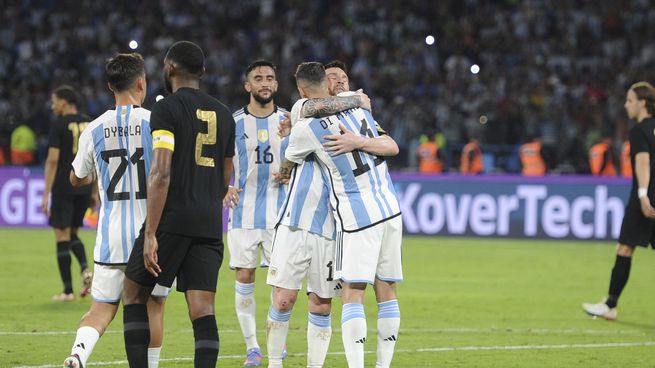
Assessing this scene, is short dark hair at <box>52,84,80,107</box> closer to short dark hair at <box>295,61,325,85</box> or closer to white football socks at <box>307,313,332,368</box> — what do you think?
short dark hair at <box>295,61,325,85</box>

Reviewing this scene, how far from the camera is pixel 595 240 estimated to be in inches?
830

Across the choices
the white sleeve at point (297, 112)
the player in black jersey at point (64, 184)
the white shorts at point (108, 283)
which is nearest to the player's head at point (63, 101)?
the player in black jersey at point (64, 184)

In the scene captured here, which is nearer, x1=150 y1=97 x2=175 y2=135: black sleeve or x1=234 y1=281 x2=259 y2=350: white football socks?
x1=150 y1=97 x2=175 y2=135: black sleeve

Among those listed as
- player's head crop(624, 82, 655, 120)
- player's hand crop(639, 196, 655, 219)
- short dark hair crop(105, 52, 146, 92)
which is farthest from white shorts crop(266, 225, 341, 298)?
player's head crop(624, 82, 655, 120)

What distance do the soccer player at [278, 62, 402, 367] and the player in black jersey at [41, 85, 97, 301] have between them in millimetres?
5846

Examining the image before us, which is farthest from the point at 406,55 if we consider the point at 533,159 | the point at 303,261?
the point at 303,261

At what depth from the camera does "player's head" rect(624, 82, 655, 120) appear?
12.0 meters

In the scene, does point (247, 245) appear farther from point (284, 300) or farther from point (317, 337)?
point (317, 337)

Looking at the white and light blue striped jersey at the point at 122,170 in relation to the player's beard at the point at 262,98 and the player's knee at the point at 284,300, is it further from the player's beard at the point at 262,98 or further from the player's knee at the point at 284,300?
the player's beard at the point at 262,98

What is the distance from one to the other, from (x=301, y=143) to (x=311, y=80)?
0.45 meters

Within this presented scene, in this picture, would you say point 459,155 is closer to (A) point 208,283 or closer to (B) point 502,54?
(B) point 502,54

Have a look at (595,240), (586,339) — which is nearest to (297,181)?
(586,339)

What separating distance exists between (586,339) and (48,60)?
81.9 ft

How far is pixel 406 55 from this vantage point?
31.6 metres
